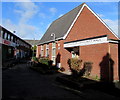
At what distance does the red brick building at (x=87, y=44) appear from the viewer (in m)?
10.2

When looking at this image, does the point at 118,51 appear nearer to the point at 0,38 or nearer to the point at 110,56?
the point at 110,56

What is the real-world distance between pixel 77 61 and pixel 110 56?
2.87m

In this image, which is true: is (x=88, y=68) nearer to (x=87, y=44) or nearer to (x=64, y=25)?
(x=87, y=44)

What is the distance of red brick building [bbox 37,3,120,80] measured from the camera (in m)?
10.2

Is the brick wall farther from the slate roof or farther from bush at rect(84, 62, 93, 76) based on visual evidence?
bush at rect(84, 62, 93, 76)

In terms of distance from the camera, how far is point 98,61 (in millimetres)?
10961

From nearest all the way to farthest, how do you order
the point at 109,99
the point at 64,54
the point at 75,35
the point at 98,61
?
the point at 109,99 → the point at 98,61 → the point at 64,54 → the point at 75,35

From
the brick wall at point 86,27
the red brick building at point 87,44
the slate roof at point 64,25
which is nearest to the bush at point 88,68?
the red brick building at point 87,44

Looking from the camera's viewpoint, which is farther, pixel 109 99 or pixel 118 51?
pixel 118 51

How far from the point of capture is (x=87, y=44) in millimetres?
12438

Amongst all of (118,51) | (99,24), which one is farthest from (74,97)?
(99,24)

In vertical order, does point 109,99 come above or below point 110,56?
below

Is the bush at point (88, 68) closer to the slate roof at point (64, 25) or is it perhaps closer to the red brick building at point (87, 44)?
the red brick building at point (87, 44)

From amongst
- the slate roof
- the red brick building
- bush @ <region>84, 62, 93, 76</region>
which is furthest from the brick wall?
bush @ <region>84, 62, 93, 76</region>
